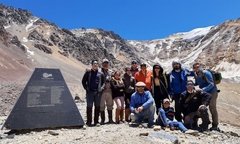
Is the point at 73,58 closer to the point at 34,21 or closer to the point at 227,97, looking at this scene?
the point at 34,21

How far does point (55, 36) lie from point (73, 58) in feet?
31.8

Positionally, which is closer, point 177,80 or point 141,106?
point 141,106

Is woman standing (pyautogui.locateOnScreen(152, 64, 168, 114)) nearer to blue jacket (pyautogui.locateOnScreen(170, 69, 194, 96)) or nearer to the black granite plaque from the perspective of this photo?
blue jacket (pyautogui.locateOnScreen(170, 69, 194, 96))

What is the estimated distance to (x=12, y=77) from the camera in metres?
57.2

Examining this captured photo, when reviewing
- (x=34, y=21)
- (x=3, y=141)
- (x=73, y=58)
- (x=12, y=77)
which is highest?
(x=34, y=21)

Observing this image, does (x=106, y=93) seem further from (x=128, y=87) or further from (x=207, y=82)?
(x=207, y=82)

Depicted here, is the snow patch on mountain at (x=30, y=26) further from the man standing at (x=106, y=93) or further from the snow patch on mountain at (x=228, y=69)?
the man standing at (x=106, y=93)

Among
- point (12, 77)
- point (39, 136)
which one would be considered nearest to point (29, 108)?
point (39, 136)

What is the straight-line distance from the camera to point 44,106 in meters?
12.0

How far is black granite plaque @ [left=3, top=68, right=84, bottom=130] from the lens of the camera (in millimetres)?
11695

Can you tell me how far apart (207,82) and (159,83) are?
1.41m

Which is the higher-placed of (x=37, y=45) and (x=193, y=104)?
(x=37, y=45)

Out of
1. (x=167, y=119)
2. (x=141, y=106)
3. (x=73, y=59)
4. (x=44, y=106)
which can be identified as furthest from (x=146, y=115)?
(x=73, y=59)

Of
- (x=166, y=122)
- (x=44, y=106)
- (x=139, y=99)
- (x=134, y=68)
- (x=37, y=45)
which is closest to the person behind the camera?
(x=44, y=106)
